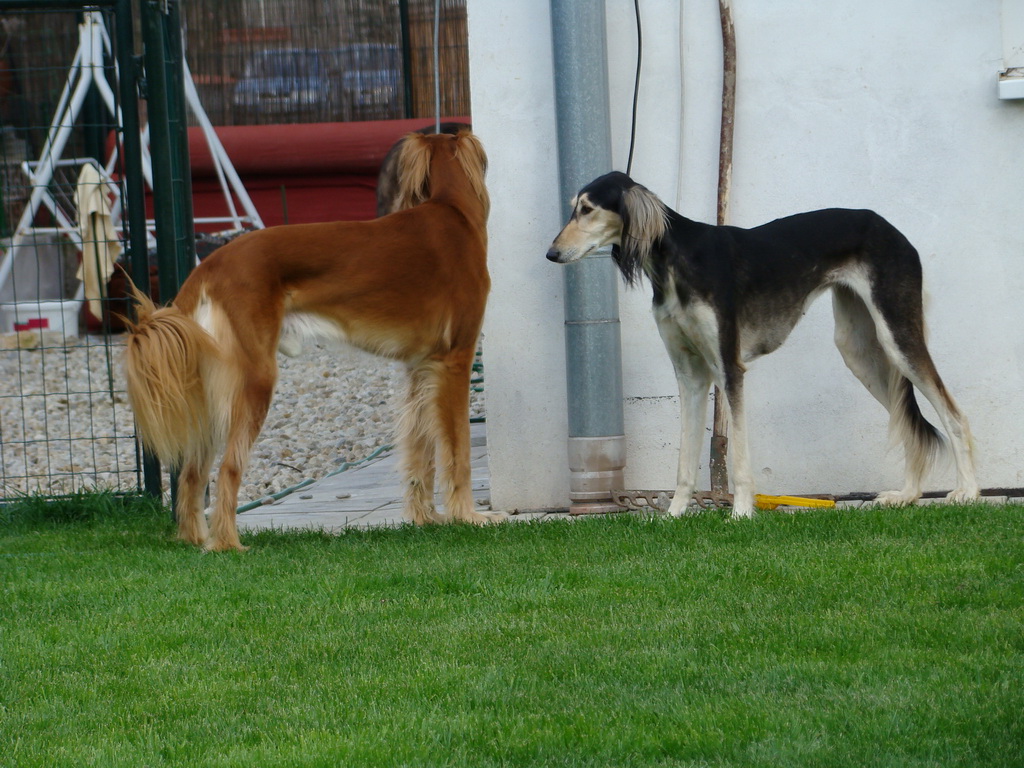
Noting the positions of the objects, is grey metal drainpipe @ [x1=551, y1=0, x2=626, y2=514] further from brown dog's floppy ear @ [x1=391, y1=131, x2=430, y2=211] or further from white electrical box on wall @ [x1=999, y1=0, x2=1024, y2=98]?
white electrical box on wall @ [x1=999, y1=0, x2=1024, y2=98]

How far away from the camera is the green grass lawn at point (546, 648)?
2.69 metres

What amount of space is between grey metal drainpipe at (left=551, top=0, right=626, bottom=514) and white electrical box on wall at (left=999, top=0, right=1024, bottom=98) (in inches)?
72.0

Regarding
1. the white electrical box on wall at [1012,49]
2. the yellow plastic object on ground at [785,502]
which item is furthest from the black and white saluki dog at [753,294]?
the white electrical box on wall at [1012,49]

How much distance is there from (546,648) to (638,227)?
2182 mm

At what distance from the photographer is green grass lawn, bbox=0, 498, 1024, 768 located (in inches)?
106

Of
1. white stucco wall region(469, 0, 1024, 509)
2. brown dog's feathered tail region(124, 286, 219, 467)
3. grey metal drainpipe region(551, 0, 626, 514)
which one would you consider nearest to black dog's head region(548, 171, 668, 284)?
grey metal drainpipe region(551, 0, 626, 514)

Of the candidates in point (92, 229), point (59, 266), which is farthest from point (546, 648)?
point (92, 229)

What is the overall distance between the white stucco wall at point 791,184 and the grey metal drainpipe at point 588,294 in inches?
9.6

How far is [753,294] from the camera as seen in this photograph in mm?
5262

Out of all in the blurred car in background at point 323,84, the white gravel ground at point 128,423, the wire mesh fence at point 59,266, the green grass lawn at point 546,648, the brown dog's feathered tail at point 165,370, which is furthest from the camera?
the blurred car in background at point 323,84

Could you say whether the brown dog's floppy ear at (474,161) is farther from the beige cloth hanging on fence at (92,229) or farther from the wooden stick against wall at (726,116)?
the beige cloth hanging on fence at (92,229)

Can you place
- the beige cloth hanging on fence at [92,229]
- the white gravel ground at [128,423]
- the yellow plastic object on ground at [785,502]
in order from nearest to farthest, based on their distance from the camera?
1. the yellow plastic object on ground at [785,502]
2. the white gravel ground at [128,423]
3. the beige cloth hanging on fence at [92,229]

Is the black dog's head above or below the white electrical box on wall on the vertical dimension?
below

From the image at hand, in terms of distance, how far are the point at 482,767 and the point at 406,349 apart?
120 inches
